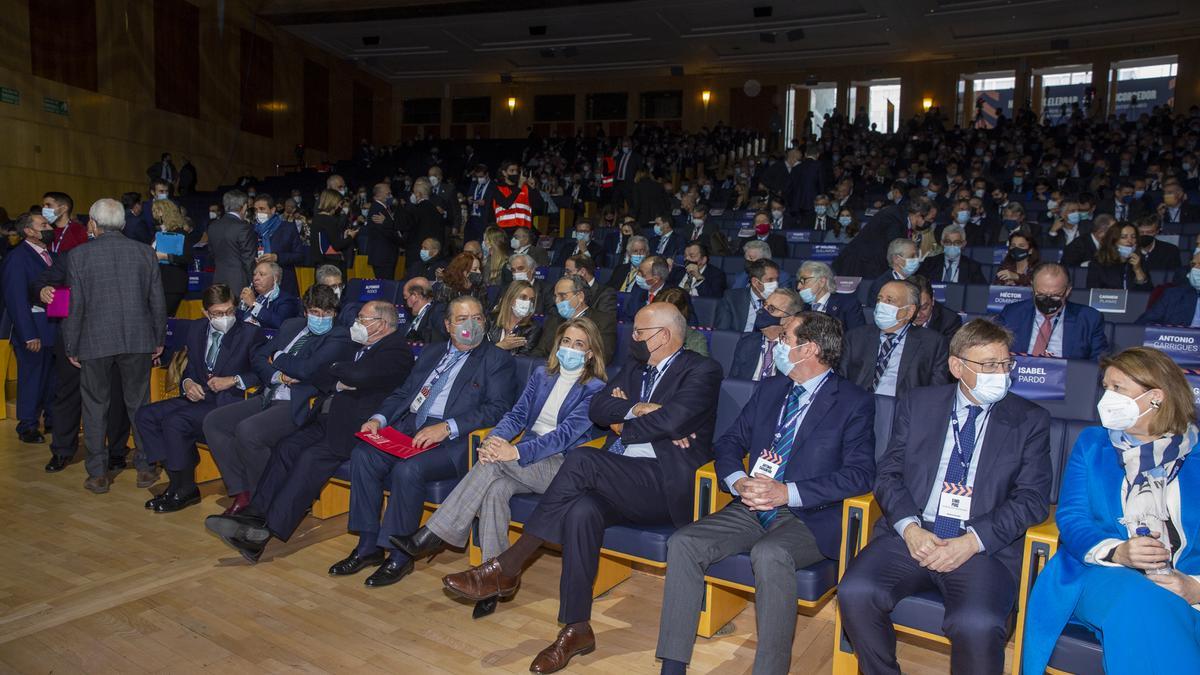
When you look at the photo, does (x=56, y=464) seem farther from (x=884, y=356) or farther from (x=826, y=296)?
(x=884, y=356)

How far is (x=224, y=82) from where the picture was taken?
16.7 m

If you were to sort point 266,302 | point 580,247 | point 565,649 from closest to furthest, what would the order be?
point 565,649
point 266,302
point 580,247

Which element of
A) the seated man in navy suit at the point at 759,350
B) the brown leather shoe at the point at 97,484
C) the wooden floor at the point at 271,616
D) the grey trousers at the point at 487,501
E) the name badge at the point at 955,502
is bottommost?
the wooden floor at the point at 271,616

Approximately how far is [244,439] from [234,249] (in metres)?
3.13

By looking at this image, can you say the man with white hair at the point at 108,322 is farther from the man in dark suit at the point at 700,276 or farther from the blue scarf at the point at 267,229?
the man in dark suit at the point at 700,276

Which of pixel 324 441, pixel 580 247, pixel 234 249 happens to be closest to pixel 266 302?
pixel 324 441

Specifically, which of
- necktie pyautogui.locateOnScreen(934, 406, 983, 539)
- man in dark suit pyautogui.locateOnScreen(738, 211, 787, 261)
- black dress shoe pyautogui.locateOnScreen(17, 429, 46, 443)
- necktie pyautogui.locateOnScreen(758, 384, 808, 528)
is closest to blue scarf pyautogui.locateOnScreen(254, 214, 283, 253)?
black dress shoe pyautogui.locateOnScreen(17, 429, 46, 443)

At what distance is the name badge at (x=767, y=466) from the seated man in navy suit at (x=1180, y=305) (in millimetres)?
3143

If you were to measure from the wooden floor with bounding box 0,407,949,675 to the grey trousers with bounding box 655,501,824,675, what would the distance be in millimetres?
271

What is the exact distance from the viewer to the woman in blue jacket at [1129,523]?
85.4 inches

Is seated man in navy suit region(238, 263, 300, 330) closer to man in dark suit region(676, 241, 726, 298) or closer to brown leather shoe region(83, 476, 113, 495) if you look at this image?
brown leather shoe region(83, 476, 113, 495)

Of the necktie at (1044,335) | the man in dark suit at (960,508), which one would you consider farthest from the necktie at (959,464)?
the necktie at (1044,335)

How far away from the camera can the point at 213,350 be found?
15.5 ft

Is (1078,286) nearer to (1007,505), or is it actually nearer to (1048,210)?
(1048,210)
